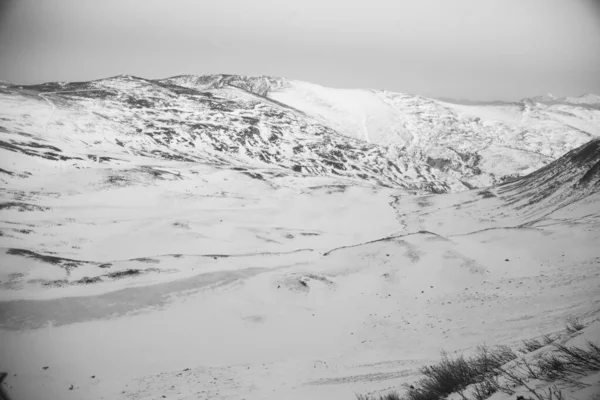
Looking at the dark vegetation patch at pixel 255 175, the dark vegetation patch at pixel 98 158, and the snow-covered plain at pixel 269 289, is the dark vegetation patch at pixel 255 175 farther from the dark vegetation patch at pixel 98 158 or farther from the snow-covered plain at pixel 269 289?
the dark vegetation patch at pixel 98 158

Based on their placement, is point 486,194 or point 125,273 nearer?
point 125,273

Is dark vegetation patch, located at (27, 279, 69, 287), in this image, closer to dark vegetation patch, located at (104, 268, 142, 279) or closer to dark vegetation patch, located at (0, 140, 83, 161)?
dark vegetation patch, located at (104, 268, 142, 279)

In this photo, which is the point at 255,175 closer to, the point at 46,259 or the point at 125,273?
the point at 46,259

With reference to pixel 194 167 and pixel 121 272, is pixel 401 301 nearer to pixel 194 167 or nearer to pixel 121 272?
pixel 121 272

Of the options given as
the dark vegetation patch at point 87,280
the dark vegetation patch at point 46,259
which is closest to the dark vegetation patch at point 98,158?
the dark vegetation patch at point 46,259

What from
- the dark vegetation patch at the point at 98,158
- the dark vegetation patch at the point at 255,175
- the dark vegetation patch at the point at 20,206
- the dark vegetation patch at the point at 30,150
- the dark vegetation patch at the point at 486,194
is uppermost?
the dark vegetation patch at the point at 486,194

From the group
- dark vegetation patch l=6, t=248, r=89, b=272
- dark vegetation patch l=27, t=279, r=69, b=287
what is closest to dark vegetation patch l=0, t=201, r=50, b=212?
dark vegetation patch l=6, t=248, r=89, b=272

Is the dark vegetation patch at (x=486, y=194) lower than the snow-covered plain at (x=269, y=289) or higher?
higher

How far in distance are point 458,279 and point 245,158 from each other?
127 metres

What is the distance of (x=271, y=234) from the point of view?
5950 centimetres

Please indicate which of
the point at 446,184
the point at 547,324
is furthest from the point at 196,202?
the point at 446,184

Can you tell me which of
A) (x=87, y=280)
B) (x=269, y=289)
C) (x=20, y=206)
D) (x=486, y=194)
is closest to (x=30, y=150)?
(x=20, y=206)

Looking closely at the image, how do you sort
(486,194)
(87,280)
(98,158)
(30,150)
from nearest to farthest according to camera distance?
(87,280) < (486,194) < (30,150) < (98,158)

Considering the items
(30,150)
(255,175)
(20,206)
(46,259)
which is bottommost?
(20,206)
